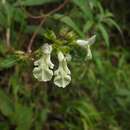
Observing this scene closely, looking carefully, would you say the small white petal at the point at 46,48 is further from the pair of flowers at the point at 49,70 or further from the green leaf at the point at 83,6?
the green leaf at the point at 83,6

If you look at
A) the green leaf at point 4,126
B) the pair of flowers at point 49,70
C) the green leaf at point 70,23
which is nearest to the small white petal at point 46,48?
the pair of flowers at point 49,70

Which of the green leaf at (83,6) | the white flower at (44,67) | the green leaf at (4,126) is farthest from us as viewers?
the green leaf at (4,126)

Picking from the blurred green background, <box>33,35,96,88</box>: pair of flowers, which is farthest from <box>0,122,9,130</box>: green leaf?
<box>33,35,96,88</box>: pair of flowers

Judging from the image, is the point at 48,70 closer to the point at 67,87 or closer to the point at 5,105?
the point at 5,105

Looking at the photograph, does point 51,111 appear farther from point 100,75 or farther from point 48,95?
point 100,75

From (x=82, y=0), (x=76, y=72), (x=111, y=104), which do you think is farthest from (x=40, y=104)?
(x=82, y=0)

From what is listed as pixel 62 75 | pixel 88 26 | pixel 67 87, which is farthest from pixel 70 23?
pixel 62 75

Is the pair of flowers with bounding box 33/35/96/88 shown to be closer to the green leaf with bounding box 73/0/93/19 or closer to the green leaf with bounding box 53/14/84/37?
the green leaf with bounding box 73/0/93/19

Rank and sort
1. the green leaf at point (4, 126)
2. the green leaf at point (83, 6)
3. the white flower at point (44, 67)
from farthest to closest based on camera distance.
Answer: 1. the green leaf at point (4, 126)
2. the green leaf at point (83, 6)
3. the white flower at point (44, 67)
